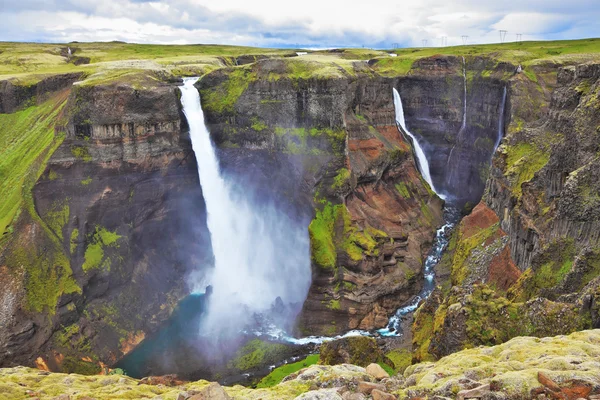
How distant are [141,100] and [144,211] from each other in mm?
12434

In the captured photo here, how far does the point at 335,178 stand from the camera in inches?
2172

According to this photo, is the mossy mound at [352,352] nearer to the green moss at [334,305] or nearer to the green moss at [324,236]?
the green moss at [334,305]

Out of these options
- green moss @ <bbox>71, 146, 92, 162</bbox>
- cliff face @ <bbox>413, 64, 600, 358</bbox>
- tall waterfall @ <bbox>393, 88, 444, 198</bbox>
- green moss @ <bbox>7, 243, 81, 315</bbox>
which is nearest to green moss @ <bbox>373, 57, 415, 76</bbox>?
tall waterfall @ <bbox>393, 88, 444, 198</bbox>

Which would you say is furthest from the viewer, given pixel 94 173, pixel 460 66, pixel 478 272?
pixel 460 66

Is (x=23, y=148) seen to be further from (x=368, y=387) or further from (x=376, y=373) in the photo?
(x=368, y=387)

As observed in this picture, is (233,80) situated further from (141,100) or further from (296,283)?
(296,283)

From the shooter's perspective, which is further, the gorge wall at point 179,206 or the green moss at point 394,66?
the green moss at point 394,66

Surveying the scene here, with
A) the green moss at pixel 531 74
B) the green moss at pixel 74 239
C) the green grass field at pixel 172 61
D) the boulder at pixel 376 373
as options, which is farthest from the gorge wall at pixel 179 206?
the boulder at pixel 376 373

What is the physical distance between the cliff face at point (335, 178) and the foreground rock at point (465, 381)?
1141 inches

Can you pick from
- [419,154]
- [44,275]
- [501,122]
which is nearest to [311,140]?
[419,154]

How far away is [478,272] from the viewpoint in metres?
35.8

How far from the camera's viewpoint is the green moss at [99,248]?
48250 millimetres

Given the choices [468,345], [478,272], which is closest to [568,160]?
[478,272]

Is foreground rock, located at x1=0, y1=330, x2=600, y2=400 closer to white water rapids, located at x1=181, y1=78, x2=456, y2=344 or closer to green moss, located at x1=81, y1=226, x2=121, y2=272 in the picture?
green moss, located at x1=81, y1=226, x2=121, y2=272
